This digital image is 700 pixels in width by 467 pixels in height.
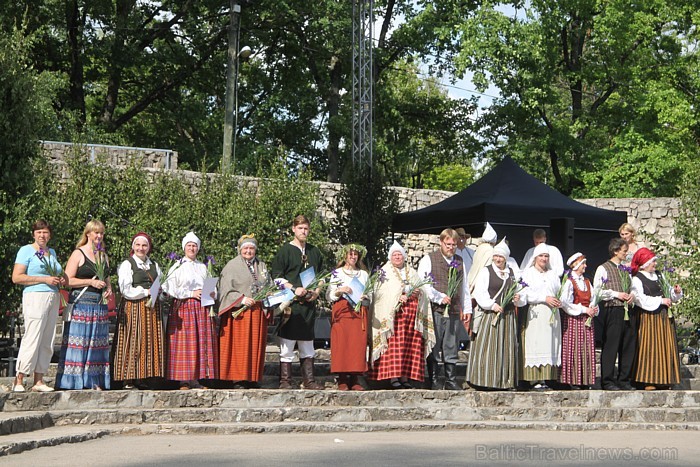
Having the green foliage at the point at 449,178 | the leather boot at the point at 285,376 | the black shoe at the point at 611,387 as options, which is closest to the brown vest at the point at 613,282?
the black shoe at the point at 611,387

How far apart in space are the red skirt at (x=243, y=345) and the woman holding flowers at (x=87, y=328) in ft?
3.51

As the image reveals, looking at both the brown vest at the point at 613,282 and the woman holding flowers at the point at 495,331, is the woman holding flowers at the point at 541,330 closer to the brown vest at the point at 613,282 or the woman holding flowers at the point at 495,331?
the woman holding flowers at the point at 495,331

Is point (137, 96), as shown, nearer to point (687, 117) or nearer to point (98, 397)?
point (687, 117)

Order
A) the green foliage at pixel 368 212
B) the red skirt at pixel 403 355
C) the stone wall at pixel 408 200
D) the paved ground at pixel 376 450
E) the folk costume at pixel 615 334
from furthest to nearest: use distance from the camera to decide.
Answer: the stone wall at pixel 408 200 < the green foliage at pixel 368 212 < the folk costume at pixel 615 334 < the red skirt at pixel 403 355 < the paved ground at pixel 376 450

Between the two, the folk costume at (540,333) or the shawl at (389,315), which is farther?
the folk costume at (540,333)

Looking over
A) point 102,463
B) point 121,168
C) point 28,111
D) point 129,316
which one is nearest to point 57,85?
point 121,168

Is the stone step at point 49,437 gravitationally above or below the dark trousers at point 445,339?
below

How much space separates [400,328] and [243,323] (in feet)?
4.95

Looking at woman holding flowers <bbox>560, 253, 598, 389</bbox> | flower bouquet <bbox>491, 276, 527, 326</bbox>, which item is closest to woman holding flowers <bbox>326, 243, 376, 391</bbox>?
flower bouquet <bbox>491, 276, 527, 326</bbox>

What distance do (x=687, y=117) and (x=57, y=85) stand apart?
14300 millimetres

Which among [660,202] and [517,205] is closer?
[517,205]

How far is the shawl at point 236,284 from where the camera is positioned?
1002 centimetres

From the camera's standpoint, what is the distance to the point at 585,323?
10797 millimetres

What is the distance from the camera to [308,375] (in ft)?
33.4
